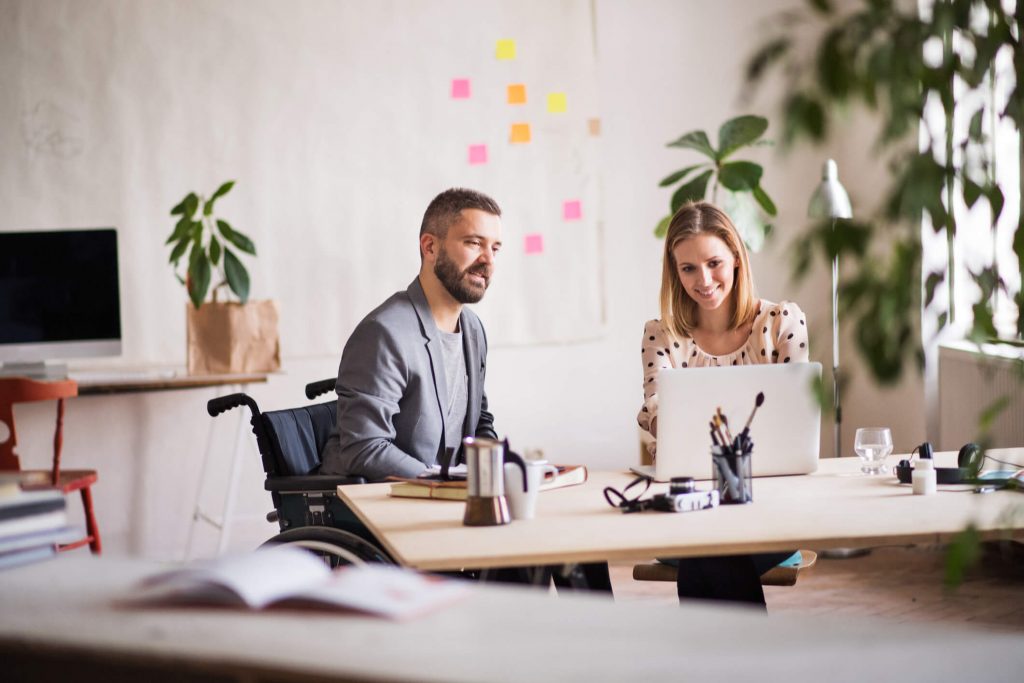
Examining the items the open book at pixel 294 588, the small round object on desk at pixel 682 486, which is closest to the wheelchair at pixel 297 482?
the small round object on desk at pixel 682 486

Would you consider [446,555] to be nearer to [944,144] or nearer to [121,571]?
[121,571]

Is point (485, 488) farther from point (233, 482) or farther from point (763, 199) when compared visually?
point (763, 199)

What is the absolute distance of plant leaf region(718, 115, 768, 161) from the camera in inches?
173

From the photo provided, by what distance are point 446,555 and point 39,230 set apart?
129 inches

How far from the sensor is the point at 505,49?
4.98 m

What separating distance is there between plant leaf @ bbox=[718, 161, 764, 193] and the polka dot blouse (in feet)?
4.87

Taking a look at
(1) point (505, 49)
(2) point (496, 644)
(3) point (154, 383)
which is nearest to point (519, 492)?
(2) point (496, 644)

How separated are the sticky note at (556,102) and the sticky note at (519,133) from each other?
14 centimetres

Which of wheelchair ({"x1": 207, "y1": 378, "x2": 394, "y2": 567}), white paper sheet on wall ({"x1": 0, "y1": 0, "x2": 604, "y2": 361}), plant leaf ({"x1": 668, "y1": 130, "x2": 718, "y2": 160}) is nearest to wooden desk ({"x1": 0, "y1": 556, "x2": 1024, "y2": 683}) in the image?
wheelchair ({"x1": 207, "y1": 378, "x2": 394, "y2": 567})

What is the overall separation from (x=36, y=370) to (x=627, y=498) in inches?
107

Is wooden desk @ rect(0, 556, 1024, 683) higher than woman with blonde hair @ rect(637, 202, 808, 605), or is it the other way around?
woman with blonde hair @ rect(637, 202, 808, 605)

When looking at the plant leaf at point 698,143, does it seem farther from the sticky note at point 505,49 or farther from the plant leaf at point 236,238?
the plant leaf at point 236,238

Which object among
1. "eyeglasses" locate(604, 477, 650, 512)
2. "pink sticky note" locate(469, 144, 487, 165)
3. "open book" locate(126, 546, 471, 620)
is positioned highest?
"pink sticky note" locate(469, 144, 487, 165)

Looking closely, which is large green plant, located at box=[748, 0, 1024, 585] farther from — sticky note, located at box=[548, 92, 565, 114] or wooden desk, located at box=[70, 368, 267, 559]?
sticky note, located at box=[548, 92, 565, 114]
